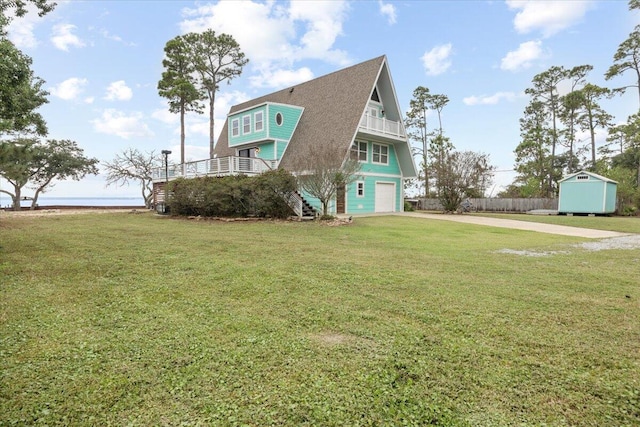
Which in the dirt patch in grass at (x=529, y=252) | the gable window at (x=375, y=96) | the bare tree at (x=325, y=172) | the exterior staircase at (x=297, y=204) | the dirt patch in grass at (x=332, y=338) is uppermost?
the gable window at (x=375, y=96)

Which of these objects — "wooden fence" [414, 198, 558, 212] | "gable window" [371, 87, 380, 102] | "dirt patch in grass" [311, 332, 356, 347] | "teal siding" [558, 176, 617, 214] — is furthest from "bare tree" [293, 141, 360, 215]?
"wooden fence" [414, 198, 558, 212]

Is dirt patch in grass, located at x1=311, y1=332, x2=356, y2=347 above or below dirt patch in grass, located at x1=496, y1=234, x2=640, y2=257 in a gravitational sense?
below

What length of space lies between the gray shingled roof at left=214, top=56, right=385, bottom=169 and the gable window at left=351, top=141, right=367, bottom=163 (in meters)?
2.15

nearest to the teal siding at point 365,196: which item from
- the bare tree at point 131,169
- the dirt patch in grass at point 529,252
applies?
the dirt patch in grass at point 529,252

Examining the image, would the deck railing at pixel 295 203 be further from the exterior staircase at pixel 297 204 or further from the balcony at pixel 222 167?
the balcony at pixel 222 167

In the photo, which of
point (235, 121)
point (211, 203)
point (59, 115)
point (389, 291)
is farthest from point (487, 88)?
point (59, 115)

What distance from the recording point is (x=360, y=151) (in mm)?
21375

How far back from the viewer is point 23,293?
428 cm

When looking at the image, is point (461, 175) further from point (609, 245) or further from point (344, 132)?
point (609, 245)

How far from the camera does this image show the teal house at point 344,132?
19297mm

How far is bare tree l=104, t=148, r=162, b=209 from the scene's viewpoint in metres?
27.8

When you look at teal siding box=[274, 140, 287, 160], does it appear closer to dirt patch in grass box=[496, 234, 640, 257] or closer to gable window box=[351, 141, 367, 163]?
gable window box=[351, 141, 367, 163]

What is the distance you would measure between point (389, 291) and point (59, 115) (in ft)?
54.3

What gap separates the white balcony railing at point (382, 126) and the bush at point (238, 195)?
23.5ft
